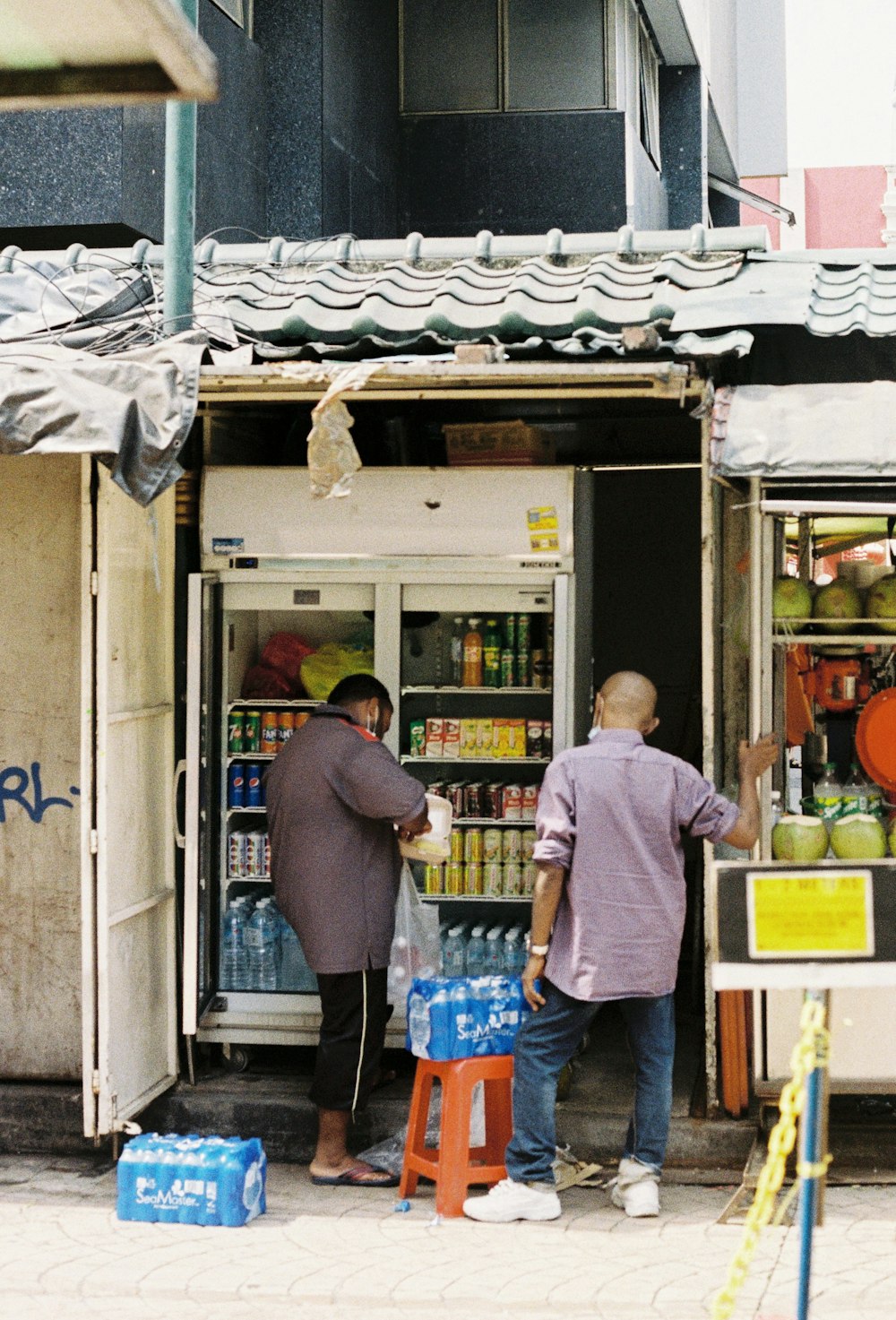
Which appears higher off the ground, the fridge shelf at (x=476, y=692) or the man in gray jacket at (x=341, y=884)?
the fridge shelf at (x=476, y=692)

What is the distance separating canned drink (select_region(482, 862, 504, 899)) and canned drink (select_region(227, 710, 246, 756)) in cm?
127

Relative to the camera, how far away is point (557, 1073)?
592 centimetres

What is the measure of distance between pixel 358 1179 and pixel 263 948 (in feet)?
4.47

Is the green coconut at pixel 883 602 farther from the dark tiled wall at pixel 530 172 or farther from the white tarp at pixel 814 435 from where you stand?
the dark tiled wall at pixel 530 172

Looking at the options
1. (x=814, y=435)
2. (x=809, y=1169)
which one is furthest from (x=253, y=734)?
(x=809, y=1169)

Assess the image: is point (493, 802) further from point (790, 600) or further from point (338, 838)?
point (790, 600)

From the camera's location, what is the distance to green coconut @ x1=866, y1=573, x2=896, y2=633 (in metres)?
6.69

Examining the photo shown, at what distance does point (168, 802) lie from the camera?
6965 millimetres

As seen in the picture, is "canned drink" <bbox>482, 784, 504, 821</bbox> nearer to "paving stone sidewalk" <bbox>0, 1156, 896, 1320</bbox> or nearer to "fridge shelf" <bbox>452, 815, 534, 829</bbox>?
"fridge shelf" <bbox>452, 815, 534, 829</bbox>

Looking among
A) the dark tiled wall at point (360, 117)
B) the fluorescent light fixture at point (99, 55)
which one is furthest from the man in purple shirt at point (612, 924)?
the dark tiled wall at point (360, 117)

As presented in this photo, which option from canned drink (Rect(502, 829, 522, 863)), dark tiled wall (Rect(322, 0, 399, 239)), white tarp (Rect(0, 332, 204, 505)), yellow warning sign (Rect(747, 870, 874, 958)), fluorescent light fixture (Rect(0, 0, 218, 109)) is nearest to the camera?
fluorescent light fixture (Rect(0, 0, 218, 109))

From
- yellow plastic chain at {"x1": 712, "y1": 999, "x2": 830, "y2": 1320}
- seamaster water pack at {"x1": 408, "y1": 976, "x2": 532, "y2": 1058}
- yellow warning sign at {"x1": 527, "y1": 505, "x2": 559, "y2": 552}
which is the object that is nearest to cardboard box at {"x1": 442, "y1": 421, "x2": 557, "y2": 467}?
yellow warning sign at {"x1": 527, "y1": 505, "x2": 559, "y2": 552}

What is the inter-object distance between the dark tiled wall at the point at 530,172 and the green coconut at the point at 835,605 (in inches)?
316

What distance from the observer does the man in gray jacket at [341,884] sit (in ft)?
20.8
